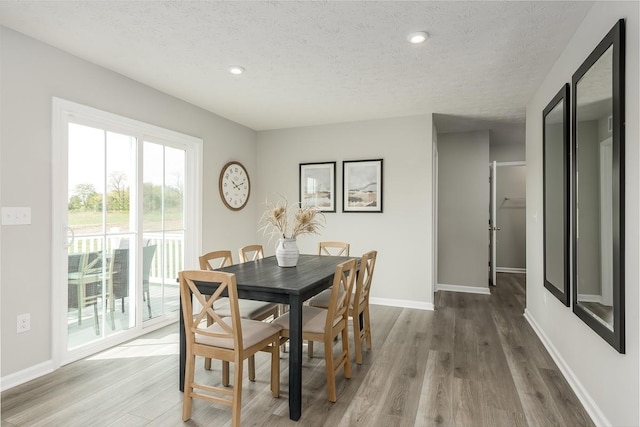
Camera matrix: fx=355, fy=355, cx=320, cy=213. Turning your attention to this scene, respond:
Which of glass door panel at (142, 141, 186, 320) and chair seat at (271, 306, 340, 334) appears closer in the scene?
chair seat at (271, 306, 340, 334)

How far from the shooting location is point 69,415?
213 cm

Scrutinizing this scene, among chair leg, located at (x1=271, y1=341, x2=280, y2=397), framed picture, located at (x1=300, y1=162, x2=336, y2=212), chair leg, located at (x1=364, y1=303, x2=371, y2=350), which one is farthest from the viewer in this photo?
framed picture, located at (x1=300, y1=162, x2=336, y2=212)

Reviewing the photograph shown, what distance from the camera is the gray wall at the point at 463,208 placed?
5.39m

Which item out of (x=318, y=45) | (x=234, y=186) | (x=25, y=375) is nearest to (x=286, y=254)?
(x=318, y=45)

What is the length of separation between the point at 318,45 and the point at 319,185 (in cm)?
261

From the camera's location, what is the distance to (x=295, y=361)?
2084 millimetres

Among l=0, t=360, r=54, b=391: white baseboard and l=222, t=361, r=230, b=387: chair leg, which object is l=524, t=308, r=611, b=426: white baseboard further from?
l=0, t=360, r=54, b=391: white baseboard

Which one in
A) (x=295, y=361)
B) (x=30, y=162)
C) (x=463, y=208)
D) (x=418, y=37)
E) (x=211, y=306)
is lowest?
(x=295, y=361)

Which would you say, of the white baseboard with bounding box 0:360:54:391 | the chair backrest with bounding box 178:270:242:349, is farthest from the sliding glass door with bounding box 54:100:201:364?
the chair backrest with bounding box 178:270:242:349

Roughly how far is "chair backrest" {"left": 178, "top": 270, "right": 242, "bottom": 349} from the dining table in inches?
6.6

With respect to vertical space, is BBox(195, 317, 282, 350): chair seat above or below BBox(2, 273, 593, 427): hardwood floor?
above

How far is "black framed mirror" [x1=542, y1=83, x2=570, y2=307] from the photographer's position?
259cm

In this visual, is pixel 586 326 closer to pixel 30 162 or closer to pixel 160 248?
pixel 160 248

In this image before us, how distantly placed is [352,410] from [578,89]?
2532mm
